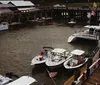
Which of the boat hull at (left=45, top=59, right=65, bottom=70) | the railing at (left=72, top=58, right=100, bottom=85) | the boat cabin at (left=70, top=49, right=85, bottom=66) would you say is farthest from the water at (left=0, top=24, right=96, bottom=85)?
the railing at (left=72, top=58, right=100, bottom=85)

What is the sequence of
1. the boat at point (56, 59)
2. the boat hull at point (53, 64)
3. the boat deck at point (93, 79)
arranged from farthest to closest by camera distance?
1. the boat at point (56, 59)
2. the boat hull at point (53, 64)
3. the boat deck at point (93, 79)

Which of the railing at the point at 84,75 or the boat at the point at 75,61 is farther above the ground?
the railing at the point at 84,75

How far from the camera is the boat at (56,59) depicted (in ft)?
83.0

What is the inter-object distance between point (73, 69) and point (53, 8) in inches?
2244

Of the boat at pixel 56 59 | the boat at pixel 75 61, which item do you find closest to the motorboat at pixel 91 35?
the boat at pixel 56 59

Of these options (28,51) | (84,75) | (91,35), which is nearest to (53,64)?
(84,75)

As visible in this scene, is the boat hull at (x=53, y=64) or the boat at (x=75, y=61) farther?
the boat hull at (x=53, y=64)

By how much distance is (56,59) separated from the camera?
2611 centimetres

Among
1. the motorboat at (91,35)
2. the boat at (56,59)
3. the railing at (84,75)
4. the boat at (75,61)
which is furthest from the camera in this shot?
the motorboat at (91,35)

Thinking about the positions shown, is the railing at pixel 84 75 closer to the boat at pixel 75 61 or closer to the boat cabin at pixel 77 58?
the boat at pixel 75 61

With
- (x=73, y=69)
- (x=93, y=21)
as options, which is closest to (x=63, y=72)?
(x=73, y=69)

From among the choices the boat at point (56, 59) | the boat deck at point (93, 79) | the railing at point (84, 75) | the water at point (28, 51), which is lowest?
the water at point (28, 51)

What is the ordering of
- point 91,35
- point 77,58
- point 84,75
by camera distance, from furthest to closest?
point 91,35 → point 77,58 → point 84,75

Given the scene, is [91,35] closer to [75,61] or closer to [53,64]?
[75,61]
